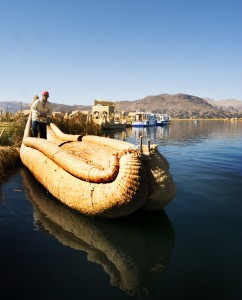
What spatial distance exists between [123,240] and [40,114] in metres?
7.10

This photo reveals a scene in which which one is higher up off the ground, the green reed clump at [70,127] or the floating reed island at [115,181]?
the green reed clump at [70,127]

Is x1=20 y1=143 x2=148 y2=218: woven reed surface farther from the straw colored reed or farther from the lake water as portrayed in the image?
the straw colored reed

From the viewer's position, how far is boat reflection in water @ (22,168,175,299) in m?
3.92

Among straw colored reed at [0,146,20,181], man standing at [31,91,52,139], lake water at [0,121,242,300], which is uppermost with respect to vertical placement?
man standing at [31,91,52,139]

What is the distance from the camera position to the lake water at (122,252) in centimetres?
362

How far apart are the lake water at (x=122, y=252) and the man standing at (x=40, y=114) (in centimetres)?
400

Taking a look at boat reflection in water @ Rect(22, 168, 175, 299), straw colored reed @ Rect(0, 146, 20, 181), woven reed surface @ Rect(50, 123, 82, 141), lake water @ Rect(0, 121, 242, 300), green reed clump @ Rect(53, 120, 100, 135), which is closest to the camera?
lake water @ Rect(0, 121, 242, 300)

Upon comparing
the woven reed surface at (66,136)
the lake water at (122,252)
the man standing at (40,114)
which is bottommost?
the lake water at (122,252)

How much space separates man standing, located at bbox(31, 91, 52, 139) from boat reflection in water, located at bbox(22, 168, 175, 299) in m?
4.76

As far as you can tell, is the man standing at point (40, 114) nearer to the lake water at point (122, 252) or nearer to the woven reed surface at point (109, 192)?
the lake water at point (122, 252)

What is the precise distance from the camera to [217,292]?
3553 mm

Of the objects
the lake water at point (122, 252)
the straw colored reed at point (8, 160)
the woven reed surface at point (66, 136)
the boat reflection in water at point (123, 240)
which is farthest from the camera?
the straw colored reed at point (8, 160)

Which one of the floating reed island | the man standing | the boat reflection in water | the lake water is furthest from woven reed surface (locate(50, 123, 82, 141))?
the boat reflection in water

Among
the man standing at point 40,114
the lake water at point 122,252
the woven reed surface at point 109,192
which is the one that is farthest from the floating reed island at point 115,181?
the man standing at point 40,114
